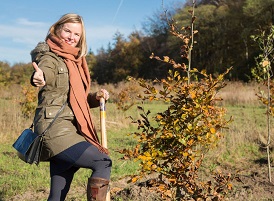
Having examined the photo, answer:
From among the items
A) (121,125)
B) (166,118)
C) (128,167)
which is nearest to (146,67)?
(121,125)

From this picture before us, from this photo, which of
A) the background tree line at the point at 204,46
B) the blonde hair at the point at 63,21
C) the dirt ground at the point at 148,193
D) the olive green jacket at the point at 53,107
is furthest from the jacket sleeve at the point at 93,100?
the background tree line at the point at 204,46

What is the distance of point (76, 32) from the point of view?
2.73 m

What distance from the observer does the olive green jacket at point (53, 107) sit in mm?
2479

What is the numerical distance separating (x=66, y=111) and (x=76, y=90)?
0.17 meters

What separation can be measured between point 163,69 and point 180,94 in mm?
41745

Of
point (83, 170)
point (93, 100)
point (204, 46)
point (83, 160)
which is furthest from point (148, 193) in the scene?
point (204, 46)

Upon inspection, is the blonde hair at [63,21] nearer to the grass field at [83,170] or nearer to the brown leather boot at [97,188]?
the grass field at [83,170]

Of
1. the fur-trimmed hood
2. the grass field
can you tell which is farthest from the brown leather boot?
the fur-trimmed hood

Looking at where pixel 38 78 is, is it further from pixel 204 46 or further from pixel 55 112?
pixel 204 46

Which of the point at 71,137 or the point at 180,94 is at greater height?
the point at 180,94

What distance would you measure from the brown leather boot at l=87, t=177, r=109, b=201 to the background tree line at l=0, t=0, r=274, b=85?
25.4m

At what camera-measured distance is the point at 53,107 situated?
2520 mm

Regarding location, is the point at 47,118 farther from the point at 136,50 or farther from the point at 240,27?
the point at 136,50

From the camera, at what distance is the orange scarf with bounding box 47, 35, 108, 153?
2604 millimetres
